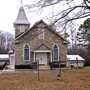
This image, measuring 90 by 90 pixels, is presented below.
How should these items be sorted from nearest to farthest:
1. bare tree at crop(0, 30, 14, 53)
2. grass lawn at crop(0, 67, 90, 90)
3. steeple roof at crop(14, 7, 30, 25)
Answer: grass lawn at crop(0, 67, 90, 90)
steeple roof at crop(14, 7, 30, 25)
bare tree at crop(0, 30, 14, 53)

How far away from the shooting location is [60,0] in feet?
47.2

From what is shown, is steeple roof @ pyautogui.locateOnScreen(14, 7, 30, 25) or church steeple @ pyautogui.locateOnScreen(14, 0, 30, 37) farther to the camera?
steeple roof @ pyautogui.locateOnScreen(14, 7, 30, 25)

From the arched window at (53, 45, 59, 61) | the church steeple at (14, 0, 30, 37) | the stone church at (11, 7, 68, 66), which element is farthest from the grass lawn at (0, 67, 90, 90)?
the church steeple at (14, 0, 30, 37)

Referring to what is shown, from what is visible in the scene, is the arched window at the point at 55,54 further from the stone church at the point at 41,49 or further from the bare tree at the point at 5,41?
the bare tree at the point at 5,41

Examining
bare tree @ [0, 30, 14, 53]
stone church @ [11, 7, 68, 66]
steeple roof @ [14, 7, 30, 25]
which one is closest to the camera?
stone church @ [11, 7, 68, 66]

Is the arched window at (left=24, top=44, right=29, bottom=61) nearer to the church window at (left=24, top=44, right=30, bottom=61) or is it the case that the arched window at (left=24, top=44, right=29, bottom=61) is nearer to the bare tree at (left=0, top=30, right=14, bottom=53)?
the church window at (left=24, top=44, right=30, bottom=61)

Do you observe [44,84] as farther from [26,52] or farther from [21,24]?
[21,24]

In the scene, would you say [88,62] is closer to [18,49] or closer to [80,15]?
[18,49]

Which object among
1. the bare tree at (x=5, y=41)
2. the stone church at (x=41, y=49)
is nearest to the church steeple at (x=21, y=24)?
the stone church at (x=41, y=49)

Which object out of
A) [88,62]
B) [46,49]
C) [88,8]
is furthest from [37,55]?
[88,8]

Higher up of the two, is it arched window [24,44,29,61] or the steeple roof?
the steeple roof

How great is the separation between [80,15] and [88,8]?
871 millimetres

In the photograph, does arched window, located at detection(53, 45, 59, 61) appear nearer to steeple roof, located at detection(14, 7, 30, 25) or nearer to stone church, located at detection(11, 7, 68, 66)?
stone church, located at detection(11, 7, 68, 66)

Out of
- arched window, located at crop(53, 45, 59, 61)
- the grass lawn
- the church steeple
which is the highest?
the church steeple
